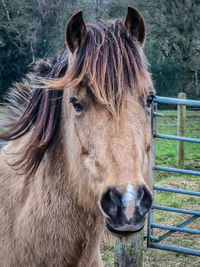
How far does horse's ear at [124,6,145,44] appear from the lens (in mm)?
1973

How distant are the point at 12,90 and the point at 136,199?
1534mm

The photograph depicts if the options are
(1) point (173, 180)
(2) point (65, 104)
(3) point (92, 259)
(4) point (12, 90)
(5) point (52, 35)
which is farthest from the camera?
(5) point (52, 35)

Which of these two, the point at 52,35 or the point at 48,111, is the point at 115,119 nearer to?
the point at 48,111

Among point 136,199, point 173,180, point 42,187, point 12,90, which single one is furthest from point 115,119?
point 173,180

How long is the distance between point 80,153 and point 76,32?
65cm

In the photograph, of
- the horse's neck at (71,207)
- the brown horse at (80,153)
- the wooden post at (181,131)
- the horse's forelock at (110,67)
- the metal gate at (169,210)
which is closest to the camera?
the brown horse at (80,153)

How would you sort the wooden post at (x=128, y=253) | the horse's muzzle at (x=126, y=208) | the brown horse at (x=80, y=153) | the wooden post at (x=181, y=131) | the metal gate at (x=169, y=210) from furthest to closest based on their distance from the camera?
the wooden post at (x=181, y=131) → the metal gate at (x=169, y=210) → the wooden post at (x=128, y=253) → the brown horse at (x=80, y=153) → the horse's muzzle at (x=126, y=208)

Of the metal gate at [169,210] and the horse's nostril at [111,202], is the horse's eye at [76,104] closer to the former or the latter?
the horse's nostril at [111,202]

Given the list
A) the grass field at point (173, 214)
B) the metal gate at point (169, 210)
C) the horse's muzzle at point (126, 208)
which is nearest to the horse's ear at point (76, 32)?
the horse's muzzle at point (126, 208)

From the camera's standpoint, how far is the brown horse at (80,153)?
1.62m

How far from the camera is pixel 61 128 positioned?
2131mm

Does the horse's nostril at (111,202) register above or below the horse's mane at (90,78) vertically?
below

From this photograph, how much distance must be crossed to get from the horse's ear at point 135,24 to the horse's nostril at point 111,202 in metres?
0.95

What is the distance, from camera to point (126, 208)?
4.97 ft
